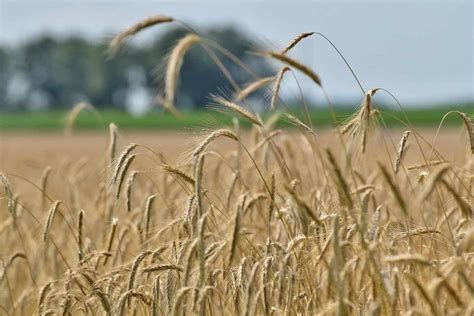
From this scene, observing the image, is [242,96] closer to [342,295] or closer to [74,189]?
[342,295]

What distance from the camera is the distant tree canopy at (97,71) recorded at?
104 m

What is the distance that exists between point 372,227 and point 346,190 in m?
0.53

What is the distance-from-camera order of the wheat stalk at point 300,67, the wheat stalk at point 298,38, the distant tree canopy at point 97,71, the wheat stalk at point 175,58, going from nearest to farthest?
1. the wheat stalk at point 300,67
2. the wheat stalk at point 298,38
3. the wheat stalk at point 175,58
4. the distant tree canopy at point 97,71

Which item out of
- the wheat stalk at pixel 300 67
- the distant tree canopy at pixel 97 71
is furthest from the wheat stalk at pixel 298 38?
the distant tree canopy at pixel 97 71

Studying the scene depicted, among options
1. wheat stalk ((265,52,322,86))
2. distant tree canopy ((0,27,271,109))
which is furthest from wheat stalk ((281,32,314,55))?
distant tree canopy ((0,27,271,109))

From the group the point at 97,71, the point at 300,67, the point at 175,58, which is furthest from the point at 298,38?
the point at 97,71

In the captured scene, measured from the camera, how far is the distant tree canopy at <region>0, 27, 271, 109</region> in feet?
Result: 342

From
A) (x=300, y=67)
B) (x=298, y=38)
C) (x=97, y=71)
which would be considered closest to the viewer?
(x=300, y=67)

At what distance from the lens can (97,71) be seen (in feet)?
351

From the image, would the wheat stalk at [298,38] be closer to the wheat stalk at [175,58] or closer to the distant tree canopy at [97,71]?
the wheat stalk at [175,58]

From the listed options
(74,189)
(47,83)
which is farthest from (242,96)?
(47,83)

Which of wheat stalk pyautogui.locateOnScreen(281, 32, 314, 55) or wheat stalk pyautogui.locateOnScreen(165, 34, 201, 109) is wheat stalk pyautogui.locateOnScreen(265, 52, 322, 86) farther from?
wheat stalk pyautogui.locateOnScreen(165, 34, 201, 109)

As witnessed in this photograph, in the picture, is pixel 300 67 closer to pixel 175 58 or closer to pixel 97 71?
pixel 175 58

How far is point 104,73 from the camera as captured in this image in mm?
107062
